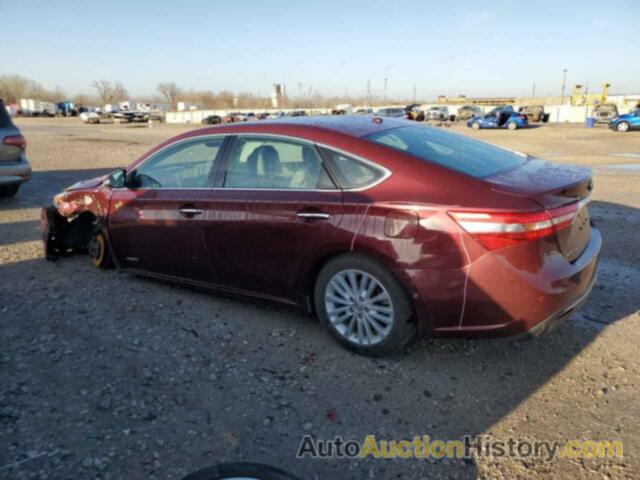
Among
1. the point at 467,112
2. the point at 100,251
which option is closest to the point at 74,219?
the point at 100,251

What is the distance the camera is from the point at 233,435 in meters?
→ 2.78

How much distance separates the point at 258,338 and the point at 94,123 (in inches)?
2835

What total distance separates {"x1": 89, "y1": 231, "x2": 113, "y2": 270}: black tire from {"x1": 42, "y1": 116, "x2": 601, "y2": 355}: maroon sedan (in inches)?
32.5

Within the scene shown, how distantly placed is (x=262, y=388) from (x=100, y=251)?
305cm

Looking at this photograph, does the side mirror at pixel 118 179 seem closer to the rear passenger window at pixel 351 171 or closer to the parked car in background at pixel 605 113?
the rear passenger window at pixel 351 171

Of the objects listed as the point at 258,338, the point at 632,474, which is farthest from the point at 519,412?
the point at 258,338

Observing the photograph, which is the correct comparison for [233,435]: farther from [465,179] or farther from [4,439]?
[465,179]

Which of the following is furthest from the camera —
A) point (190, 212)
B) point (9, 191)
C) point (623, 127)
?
point (623, 127)

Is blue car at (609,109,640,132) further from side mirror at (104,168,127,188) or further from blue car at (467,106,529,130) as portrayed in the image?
side mirror at (104,168,127,188)

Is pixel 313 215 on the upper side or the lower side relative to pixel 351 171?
lower

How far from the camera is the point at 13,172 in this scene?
903cm

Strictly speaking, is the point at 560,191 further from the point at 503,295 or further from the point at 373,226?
the point at 373,226

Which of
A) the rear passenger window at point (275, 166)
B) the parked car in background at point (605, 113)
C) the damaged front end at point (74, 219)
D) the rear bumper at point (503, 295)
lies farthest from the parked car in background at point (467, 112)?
the rear bumper at point (503, 295)

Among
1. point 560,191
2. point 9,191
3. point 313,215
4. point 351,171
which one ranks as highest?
point 351,171
